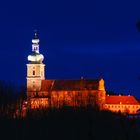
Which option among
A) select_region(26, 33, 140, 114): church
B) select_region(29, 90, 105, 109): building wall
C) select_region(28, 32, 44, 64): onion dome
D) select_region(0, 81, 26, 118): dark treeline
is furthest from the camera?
select_region(28, 32, 44, 64): onion dome

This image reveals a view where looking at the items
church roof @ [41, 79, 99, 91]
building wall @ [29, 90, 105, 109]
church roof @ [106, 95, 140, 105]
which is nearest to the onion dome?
church roof @ [41, 79, 99, 91]

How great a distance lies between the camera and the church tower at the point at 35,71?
325 ft

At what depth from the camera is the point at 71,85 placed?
100625mm

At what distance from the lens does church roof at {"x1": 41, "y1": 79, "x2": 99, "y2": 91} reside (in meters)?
99.2

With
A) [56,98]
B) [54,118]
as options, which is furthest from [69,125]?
[56,98]

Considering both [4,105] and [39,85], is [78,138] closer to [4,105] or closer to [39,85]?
[4,105]

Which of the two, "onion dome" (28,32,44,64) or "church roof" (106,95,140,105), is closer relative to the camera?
"church roof" (106,95,140,105)

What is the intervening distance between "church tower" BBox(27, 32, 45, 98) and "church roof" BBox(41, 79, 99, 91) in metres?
0.97

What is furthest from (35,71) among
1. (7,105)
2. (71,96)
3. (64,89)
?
(7,105)

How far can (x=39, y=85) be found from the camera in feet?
327

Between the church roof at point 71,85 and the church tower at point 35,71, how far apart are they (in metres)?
0.97

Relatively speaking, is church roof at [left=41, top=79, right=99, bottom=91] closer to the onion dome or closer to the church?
the church

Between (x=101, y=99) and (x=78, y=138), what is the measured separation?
62458mm

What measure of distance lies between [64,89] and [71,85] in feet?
4.21
